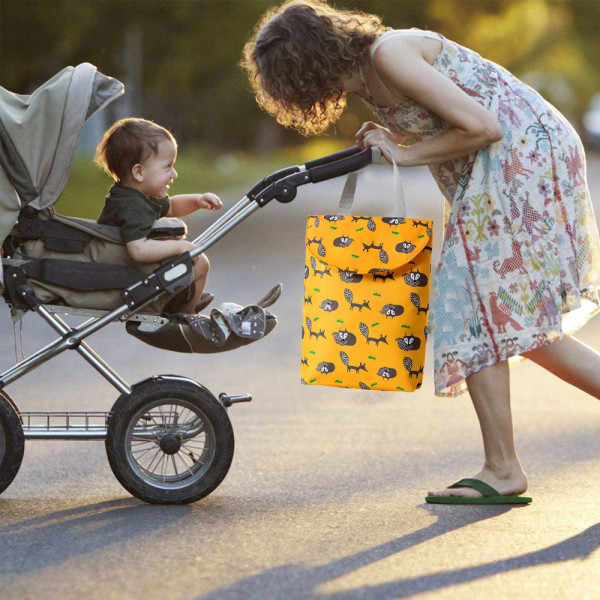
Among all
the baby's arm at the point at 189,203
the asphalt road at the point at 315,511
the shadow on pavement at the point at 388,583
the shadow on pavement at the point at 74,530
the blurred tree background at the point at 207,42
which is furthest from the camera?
the blurred tree background at the point at 207,42

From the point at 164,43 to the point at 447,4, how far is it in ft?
26.6

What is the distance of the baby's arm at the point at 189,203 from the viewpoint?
15.1ft

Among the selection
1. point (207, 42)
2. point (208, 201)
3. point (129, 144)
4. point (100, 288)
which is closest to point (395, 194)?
point (208, 201)

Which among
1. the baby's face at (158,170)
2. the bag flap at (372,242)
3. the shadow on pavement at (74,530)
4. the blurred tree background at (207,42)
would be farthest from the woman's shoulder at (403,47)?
the shadow on pavement at (74,530)

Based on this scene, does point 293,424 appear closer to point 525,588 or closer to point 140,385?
point 140,385

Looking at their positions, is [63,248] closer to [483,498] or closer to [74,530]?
[74,530]

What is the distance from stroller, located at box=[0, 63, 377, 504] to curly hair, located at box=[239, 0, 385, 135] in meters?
0.24

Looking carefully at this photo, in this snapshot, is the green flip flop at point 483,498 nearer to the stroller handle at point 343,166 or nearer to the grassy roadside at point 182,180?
the stroller handle at point 343,166

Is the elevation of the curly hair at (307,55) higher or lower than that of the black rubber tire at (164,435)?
higher

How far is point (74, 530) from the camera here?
13.1ft

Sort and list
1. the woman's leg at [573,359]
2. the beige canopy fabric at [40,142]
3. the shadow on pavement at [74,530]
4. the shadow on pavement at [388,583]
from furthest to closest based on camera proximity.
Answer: the woman's leg at [573,359] < the beige canopy fabric at [40,142] < the shadow on pavement at [74,530] < the shadow on pavement at [388,583]

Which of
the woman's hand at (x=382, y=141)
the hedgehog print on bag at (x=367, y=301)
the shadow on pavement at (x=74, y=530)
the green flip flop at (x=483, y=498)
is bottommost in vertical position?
the green flip flop at (x=483, y=498)

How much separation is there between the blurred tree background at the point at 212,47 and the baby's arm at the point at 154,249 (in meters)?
1.12

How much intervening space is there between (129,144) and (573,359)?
1747 millimetres
